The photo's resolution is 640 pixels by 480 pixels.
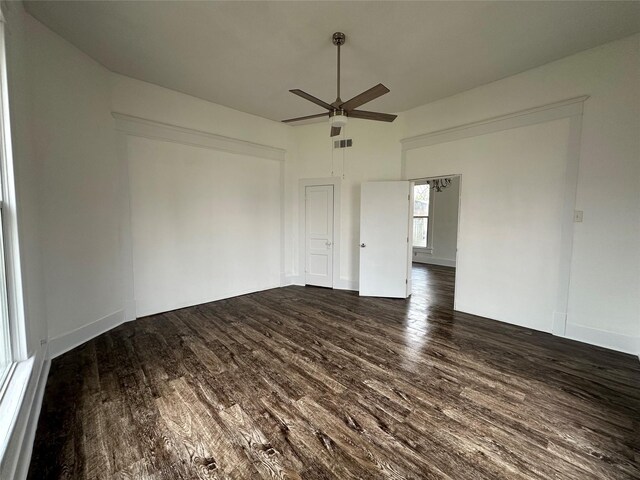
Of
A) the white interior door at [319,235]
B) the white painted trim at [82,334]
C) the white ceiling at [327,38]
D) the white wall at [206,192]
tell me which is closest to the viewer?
the white ceiling at [327,38]

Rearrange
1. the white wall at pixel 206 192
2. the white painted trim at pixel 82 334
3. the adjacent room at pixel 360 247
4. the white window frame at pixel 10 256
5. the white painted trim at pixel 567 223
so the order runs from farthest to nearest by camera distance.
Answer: the white wall at pixel 206 192 < the white painted trim at pixel 567 223 < the white painted trim at pixel 82 334 < the white window frame at pixel 10 256 < the adjacent room at pixel 360 247

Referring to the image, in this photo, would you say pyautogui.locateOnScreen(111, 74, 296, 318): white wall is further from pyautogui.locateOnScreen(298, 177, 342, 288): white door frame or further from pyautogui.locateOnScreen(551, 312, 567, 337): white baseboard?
pyautogui.locateOnScreen(551, 312, 567, 337): white baseboard

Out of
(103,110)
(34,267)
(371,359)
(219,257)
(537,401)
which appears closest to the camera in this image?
(537,401)

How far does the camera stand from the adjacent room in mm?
1791

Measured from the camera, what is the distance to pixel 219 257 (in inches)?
182

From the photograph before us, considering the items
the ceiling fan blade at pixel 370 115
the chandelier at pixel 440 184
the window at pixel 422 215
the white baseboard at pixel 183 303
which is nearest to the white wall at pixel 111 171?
the white baseboard at pixel 183 303

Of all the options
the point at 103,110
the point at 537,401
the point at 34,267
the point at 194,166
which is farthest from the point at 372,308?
the point at 103,110

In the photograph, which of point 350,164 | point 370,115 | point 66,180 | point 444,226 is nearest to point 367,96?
point 370,115

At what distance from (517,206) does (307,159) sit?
3665mm

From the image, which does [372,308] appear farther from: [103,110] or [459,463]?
[103,110]

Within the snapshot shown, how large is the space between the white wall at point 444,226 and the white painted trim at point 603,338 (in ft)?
15.5

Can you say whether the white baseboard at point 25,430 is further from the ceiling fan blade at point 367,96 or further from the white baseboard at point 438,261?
the white baseboard at point 438,261

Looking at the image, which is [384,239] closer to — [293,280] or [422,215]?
[293,280]

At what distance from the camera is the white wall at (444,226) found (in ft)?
25.9
